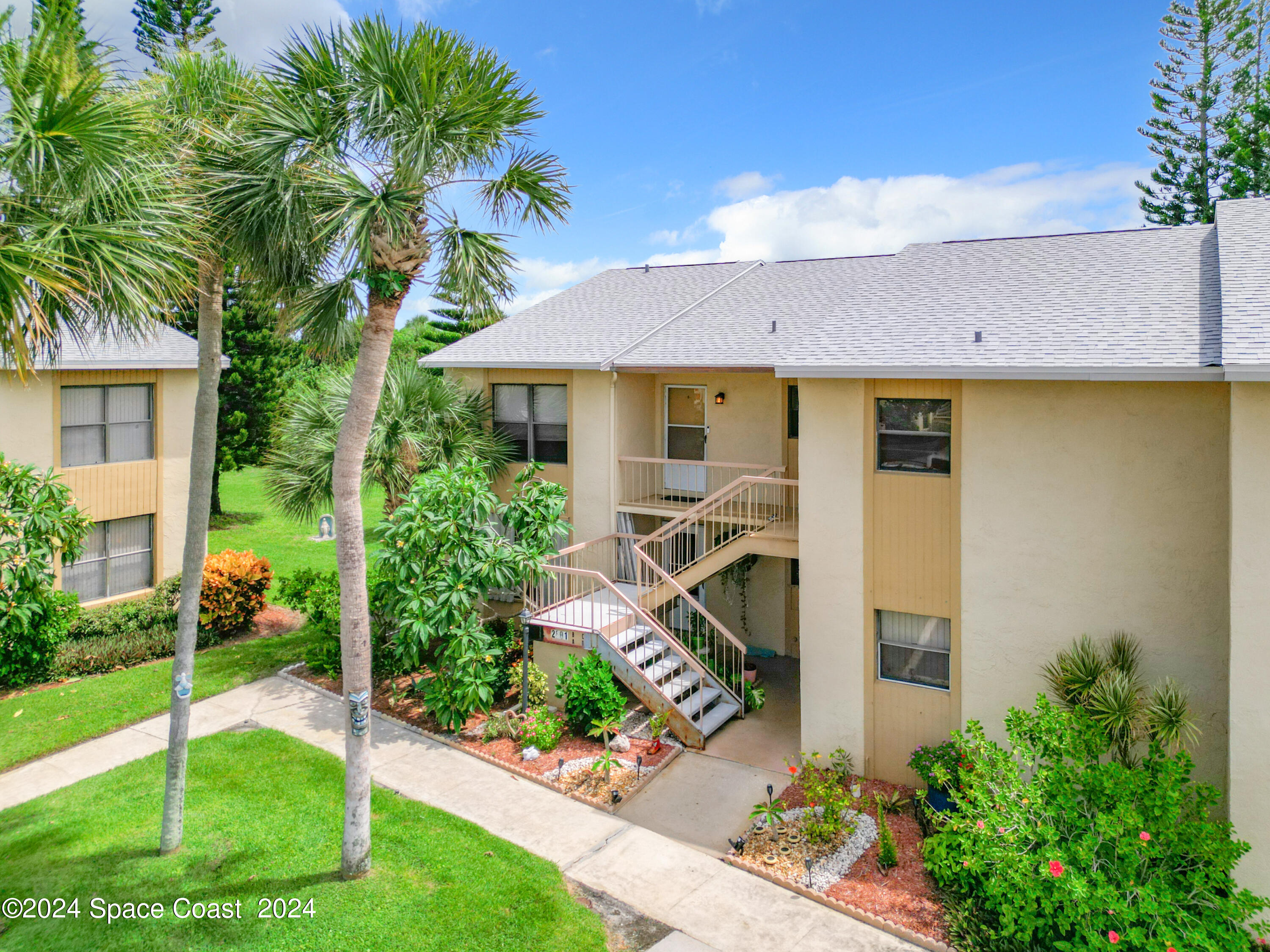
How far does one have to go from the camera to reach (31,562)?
12898 mm

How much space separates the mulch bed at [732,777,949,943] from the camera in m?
7.86

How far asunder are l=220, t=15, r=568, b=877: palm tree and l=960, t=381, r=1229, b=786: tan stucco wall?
633 cm

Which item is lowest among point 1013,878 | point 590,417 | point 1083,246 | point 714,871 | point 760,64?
point 714,871

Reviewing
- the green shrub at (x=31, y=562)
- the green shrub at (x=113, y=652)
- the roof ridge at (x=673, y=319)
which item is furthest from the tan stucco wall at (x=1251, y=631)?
the green shrub at (x=31, y=562)

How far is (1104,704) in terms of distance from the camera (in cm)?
845

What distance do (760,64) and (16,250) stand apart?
61.8ft

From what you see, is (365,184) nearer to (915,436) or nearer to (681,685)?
(915,436)

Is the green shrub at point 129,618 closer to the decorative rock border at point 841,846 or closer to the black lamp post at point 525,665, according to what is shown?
the black lamp post at point 525,665

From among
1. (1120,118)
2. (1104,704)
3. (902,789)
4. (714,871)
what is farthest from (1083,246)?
(1120,118)

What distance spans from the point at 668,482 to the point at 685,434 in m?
1.05

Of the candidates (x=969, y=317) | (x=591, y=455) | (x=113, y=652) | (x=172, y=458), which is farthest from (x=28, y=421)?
(x=969, y=317)

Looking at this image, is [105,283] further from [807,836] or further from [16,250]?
[807,836]

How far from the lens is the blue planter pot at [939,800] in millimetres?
9352

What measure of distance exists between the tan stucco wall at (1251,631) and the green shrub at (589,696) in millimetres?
7432
